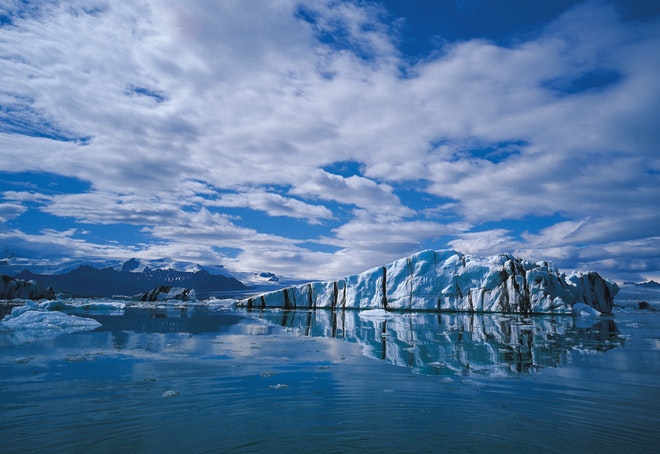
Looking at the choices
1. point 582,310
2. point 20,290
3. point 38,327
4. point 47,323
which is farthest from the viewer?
point 20,290

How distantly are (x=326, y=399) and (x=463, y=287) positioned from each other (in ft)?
96.3

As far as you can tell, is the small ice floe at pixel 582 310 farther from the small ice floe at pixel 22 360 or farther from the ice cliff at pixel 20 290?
the ice cliff at pixel 20 290

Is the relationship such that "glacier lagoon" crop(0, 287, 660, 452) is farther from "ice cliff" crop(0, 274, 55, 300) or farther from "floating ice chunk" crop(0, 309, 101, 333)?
"ice cliff" crop(0, 274, 55, 300)

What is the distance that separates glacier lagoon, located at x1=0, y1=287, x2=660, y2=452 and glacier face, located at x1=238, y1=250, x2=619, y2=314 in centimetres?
2061

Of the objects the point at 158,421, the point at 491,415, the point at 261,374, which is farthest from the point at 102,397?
the point at 491,415

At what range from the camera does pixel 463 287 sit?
3253cm

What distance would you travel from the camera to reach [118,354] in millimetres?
9570

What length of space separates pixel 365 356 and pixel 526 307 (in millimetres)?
25456

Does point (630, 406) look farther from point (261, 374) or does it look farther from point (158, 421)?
point (158, 421)

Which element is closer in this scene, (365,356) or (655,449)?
(655,449)

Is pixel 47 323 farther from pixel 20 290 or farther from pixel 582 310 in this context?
pixel 20 290

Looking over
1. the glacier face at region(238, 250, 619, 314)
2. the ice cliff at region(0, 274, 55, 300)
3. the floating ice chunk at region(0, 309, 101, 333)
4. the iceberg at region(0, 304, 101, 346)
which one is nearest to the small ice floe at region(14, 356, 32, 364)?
the iceberg at region(0, 304, 101, 346)

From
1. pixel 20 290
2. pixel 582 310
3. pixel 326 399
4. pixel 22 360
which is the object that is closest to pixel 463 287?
pixel 582 310

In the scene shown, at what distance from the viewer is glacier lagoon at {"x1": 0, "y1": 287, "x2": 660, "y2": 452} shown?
4102mm
